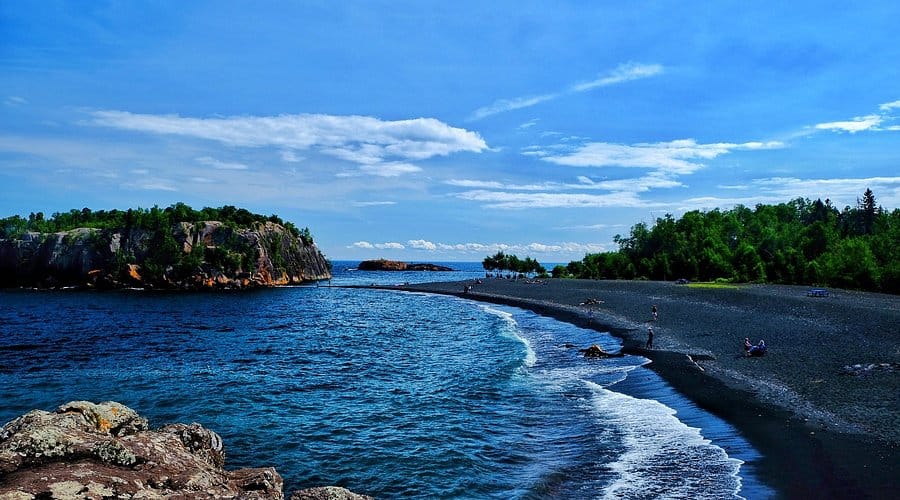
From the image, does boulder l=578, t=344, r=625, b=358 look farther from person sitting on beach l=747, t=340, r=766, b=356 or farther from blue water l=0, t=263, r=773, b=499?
person sitting on beach l=747, t=340, r=766, b=356

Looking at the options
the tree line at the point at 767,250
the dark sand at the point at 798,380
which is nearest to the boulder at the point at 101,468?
the dark sand at the point at 798,380

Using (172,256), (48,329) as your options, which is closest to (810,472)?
(48,329)

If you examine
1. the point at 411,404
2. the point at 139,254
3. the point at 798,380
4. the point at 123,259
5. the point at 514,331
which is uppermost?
the point at 139,254

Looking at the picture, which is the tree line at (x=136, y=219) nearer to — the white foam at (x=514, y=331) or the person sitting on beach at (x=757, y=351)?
the white foam at (x=514, y=331)

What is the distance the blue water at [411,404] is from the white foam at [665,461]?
9cm

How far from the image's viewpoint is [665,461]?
60.3 ft

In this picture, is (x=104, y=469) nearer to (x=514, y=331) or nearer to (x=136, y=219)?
(x=514, y=331)

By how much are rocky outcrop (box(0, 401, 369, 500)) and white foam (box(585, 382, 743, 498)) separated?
10.4m

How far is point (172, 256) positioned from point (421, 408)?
4902 inches

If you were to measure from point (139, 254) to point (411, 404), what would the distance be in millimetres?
129074

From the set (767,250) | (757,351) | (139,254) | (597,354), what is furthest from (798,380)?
(139,254)

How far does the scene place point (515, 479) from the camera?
17.7m

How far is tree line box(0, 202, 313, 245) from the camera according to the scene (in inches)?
5285

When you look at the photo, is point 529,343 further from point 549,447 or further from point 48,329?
point 48,329
